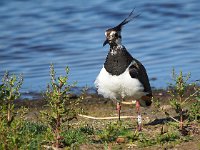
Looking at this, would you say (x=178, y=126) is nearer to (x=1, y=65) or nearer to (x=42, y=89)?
(x=42, y=89)

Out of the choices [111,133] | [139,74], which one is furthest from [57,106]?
[139,74]

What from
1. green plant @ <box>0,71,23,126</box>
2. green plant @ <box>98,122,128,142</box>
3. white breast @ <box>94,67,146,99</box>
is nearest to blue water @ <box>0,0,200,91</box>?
white breast @ <box>94,67,146,99</box>

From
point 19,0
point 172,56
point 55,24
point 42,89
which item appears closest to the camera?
point 42,89

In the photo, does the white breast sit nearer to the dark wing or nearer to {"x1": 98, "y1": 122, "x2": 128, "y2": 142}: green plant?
the dark wing

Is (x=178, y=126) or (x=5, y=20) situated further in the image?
(x=5, y=20)

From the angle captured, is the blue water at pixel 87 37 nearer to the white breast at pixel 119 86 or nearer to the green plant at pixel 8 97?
the white breast at pixel 119 86

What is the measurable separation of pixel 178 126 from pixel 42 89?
4112mm

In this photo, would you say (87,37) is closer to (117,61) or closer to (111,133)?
(117,61)

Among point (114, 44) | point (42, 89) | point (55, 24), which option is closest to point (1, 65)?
point (42, 89)

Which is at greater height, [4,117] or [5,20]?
[5,20]

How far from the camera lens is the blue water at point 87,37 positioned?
1315 centimetres

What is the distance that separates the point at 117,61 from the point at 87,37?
269 inches

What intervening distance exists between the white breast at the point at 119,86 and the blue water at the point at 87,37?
2871mm

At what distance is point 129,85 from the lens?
905 centimetres
